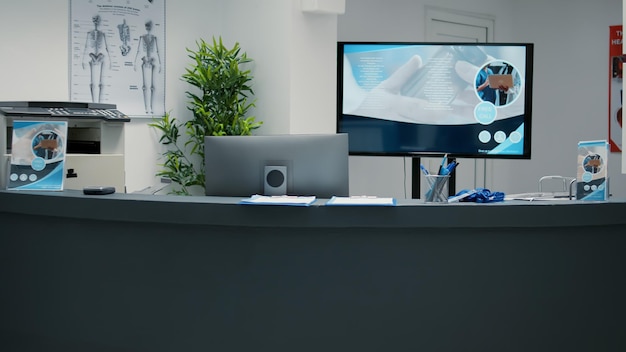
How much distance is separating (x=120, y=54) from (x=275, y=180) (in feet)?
9.01

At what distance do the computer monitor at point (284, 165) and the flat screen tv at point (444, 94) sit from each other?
196cm

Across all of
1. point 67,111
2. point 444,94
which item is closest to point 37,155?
point 67,111

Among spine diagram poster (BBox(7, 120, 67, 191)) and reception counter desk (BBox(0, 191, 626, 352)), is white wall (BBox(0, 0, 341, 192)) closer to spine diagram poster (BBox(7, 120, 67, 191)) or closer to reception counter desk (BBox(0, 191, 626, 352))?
spine diagram poster (BBox(7, 120, 67, 191))

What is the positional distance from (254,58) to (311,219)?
9.54ft

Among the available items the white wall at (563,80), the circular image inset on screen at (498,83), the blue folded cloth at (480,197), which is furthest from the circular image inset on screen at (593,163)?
the white wall at (563,80)

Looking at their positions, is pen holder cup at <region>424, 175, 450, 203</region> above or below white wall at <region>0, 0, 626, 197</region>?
below

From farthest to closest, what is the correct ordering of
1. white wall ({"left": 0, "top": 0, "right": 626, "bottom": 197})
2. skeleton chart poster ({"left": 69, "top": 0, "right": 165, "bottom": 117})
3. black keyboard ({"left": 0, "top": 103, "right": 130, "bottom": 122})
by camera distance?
skeleton chart poster ({"left": 69, "top": 0, "right": 165, "bottom": 117}), white wall ({"left": 0, "top": 0, "right": 626, "bottom": 197}), black keyboard ({"left": 0, "top": 103, "right": 130, "bottom": 122})

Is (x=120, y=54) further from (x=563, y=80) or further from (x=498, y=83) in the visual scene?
(x=563, y=80)

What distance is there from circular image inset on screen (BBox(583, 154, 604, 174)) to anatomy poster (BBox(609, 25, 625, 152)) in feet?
14.7

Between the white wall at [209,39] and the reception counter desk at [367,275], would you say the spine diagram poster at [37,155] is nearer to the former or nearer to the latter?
the reception counter desk at [367,275]

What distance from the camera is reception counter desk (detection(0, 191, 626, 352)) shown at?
2.15 metres

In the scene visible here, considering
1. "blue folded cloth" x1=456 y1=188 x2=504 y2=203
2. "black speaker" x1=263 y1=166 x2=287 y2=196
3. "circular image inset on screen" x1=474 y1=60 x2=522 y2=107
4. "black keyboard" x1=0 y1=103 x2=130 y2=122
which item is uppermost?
"circular image inset on screen" x1=474 y1=60 x2=522 y2=107

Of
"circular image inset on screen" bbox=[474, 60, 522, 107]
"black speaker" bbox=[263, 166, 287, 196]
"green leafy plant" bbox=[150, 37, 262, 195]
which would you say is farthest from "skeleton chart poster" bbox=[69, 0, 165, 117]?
"black speaker" bbox=[263, 166, 287, 196]

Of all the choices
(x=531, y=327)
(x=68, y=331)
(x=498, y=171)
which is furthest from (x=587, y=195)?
(x=498, y=171)
